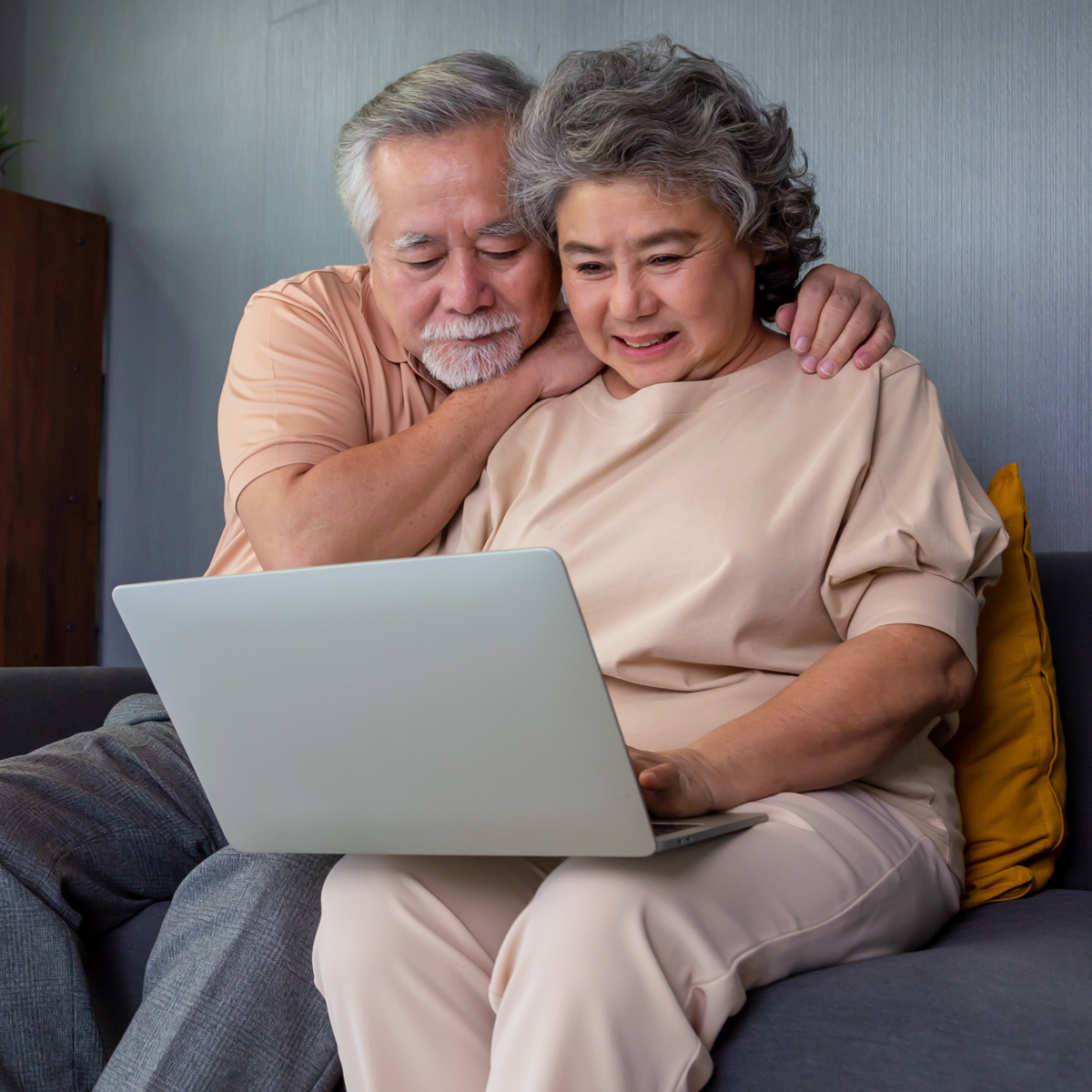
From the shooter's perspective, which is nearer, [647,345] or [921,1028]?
[921,1028]

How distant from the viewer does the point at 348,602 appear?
0.77 m

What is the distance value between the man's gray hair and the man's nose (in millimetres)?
138

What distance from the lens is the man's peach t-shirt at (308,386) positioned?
4.79ft

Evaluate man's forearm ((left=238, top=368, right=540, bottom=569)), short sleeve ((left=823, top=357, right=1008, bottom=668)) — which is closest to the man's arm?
man's forearm ((left=238, top=368, right=540, bottom=569))

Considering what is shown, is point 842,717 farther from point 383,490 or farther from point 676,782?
point 383,490

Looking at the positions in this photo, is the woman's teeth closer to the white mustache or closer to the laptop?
the white mustache

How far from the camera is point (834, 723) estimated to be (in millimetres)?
1045

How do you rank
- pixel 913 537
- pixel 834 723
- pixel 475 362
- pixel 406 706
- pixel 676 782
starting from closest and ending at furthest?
1. pixel 406 706
2. pixel 676 782
3. pixel 834 723
4. pixel 913 537
5. pixel 475 362

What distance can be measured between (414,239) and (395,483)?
12.7 inches

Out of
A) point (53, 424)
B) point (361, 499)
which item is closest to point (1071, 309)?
point (361, 499)

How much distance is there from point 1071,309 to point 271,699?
1466 millimetres

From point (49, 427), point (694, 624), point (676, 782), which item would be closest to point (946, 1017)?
point (676, 782)

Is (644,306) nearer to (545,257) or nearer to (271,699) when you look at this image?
(545,257)

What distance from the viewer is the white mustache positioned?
146 cm
